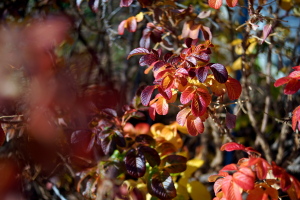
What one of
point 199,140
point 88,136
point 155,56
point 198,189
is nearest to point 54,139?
point 88,136

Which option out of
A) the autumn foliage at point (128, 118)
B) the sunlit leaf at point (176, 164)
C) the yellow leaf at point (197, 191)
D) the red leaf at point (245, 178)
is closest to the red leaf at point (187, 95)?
the autumn foliage at point (128, 118)

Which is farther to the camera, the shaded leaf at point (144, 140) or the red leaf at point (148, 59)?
the shaded leaf at point (144, 140)

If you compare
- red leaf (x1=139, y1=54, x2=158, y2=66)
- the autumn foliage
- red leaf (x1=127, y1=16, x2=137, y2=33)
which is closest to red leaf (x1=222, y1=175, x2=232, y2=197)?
the autumn foliage

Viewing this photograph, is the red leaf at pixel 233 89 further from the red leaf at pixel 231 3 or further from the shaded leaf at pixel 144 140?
the shaded leaf at pixel 144 140

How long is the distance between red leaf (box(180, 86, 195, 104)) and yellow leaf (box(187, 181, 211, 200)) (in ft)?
1.91

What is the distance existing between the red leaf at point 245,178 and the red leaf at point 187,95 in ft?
0.72

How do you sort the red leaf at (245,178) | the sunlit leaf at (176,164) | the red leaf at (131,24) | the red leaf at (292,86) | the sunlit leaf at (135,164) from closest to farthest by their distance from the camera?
the red leaf at (245,178) → the red leaf at (292,86) → the sunlit leaf at (135,164) → the sunlit leaf at (176,164) → the red leaf at (131,24)

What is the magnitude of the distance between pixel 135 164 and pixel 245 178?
Result: 371 mm

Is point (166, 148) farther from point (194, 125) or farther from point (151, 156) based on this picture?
point (194, 125)

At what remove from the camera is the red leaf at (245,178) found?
0.82 meters

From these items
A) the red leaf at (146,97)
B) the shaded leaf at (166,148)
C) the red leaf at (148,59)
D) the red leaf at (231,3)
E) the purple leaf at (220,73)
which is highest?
the red leaf at (231,3)

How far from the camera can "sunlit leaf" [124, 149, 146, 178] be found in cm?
107

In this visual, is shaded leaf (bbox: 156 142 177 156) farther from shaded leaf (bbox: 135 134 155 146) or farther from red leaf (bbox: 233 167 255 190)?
red leaf (bbox: 233 167 255 190)

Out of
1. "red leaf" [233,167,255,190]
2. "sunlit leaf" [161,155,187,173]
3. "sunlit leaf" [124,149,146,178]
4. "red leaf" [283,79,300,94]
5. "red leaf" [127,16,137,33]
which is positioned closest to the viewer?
"red leaf" [233,167,255,190]
